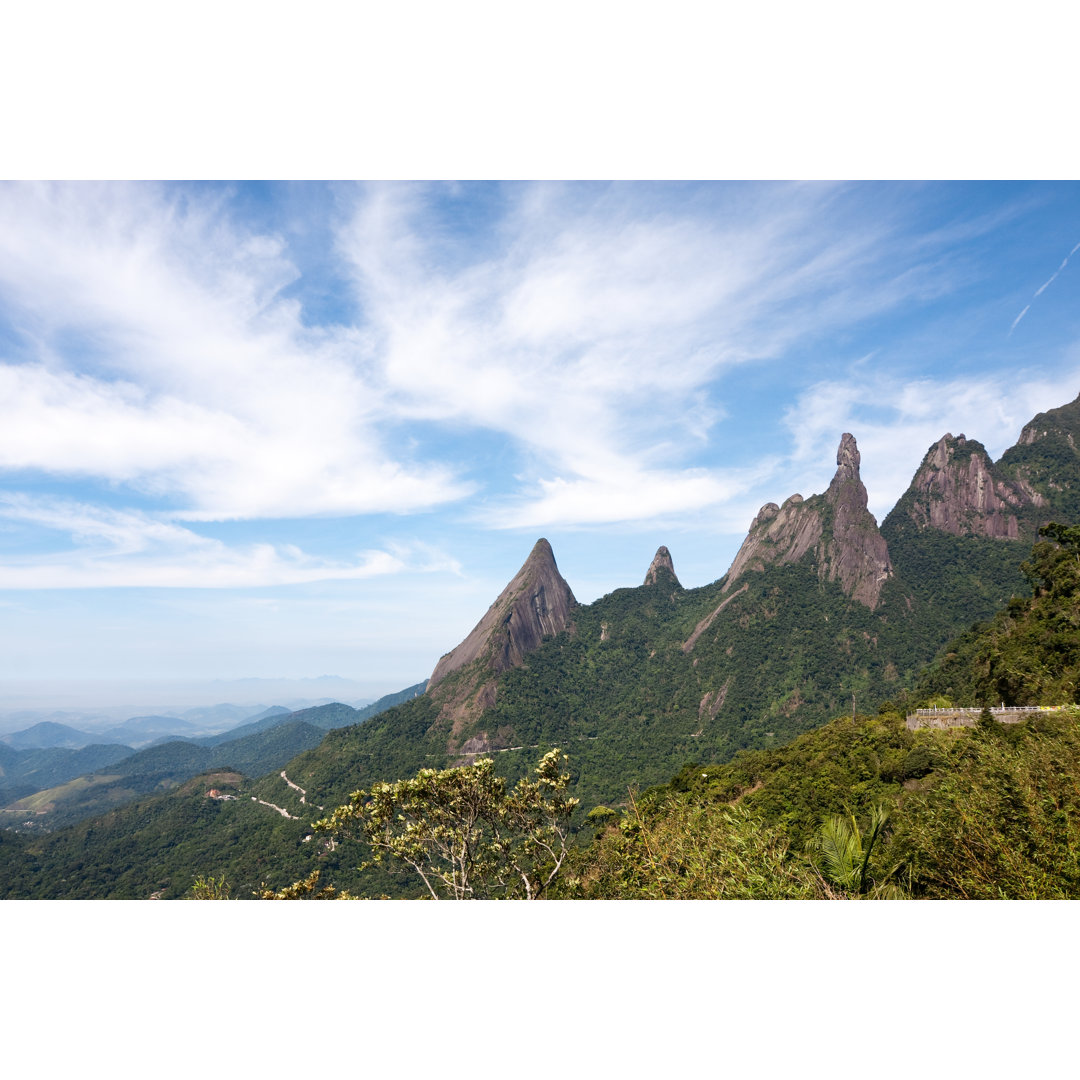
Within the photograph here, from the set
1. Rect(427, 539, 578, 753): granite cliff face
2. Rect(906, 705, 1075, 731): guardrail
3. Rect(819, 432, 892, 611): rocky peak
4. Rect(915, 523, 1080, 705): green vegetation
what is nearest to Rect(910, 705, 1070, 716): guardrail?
Rect(906, 705, 1075, 731): guardrail

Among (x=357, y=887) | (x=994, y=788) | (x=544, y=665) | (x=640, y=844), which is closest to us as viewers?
(x=994, y=788)

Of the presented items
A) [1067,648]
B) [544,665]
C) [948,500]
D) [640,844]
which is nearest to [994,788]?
[640,844]

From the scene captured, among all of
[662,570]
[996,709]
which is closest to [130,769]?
[662,570]

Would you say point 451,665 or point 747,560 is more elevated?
point 747,560

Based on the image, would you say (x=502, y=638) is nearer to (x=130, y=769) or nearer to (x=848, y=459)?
(x=848, y=459)

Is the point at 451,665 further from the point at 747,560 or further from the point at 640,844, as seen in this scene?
the point at 640,844

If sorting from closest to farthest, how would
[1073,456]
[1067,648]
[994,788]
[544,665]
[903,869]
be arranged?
[994,788] → [903,869] → [1067,648] → [1073,456] → [544,665]

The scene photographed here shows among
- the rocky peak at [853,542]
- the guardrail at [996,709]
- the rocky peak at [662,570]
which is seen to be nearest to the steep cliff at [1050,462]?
the rocky peak at [853,542]
